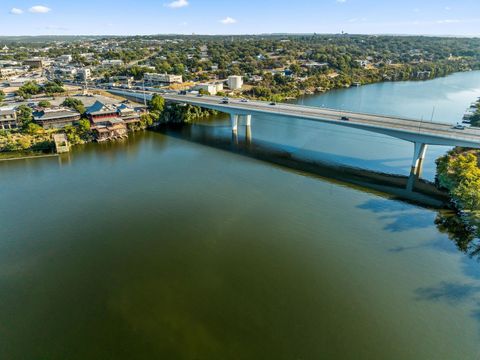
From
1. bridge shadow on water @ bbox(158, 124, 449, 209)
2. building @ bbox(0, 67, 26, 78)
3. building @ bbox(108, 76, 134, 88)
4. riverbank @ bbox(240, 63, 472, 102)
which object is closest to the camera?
bridge shadow on water @ bbox(158, 124, 449, 209)

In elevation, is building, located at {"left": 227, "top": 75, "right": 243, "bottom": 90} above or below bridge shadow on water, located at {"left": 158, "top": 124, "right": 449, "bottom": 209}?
above

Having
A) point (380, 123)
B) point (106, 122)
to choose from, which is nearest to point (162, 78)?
point (106, 122)

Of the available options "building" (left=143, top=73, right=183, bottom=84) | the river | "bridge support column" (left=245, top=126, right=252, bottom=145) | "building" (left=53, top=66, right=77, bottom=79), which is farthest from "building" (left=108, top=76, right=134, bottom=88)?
the river

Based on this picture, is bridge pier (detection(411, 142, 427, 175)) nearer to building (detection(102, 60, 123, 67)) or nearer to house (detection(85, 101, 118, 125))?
house (detection(85, 101, 118, 125))

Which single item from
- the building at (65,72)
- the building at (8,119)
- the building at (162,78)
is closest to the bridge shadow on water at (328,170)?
the building at (8,119)

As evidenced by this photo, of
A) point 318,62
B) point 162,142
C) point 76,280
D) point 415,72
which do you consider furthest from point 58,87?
point 415,72

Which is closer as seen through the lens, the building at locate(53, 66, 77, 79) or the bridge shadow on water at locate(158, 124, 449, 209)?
the bridge shadow on water at locate(158, 124, 449, 209)

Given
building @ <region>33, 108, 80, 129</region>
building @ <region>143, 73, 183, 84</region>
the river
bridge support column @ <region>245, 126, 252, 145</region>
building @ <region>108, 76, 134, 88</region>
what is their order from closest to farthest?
the river → building @ <region>33, 108, 80, 129</region> → bridge support column @ <region>245, 126, 252, 145</region> → building @ <region>143, 73, 183, 84</region> → building @ <region>108, 76, 134, 88</region>

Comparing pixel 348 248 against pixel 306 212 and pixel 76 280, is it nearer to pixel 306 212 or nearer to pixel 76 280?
pixel 306 212
